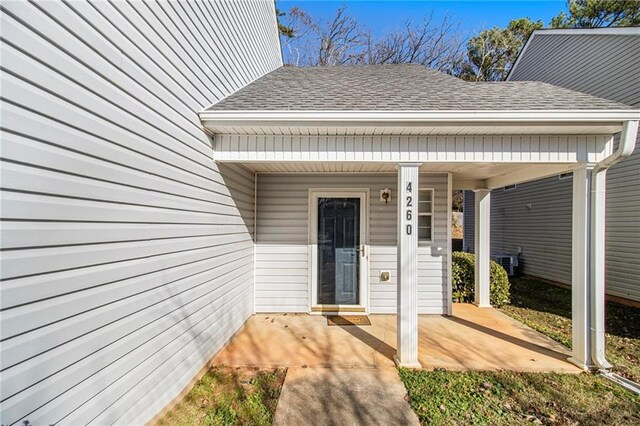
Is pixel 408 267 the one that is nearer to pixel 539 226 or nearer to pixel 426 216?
pixel 426 216

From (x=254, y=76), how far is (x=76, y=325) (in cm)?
494

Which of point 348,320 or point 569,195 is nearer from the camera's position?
point 348,320

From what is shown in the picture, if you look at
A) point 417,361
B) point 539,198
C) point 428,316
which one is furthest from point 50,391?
point 539,198

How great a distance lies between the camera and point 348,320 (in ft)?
15.8

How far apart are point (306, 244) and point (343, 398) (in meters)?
2.73

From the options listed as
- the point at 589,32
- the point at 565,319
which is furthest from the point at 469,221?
the point at 565,319

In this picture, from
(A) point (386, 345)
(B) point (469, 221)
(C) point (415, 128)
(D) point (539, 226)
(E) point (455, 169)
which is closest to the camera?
(C) point (415, 128)

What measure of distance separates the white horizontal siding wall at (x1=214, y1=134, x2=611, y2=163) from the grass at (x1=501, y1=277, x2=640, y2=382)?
256cm

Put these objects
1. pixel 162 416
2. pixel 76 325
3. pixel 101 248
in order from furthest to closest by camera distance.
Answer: pixel 162 416, pixel 101 248, pixel 76 325

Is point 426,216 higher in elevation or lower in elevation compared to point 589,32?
lower

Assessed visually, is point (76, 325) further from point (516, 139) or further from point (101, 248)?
point (516, 139)

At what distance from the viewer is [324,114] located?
123 inches

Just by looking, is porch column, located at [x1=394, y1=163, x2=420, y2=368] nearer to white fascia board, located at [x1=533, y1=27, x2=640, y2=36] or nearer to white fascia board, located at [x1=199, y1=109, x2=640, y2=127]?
white fascia board, located at [x1=199, y1=109, x2=640, y2=127]

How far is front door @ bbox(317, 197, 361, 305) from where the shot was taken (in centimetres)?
514
